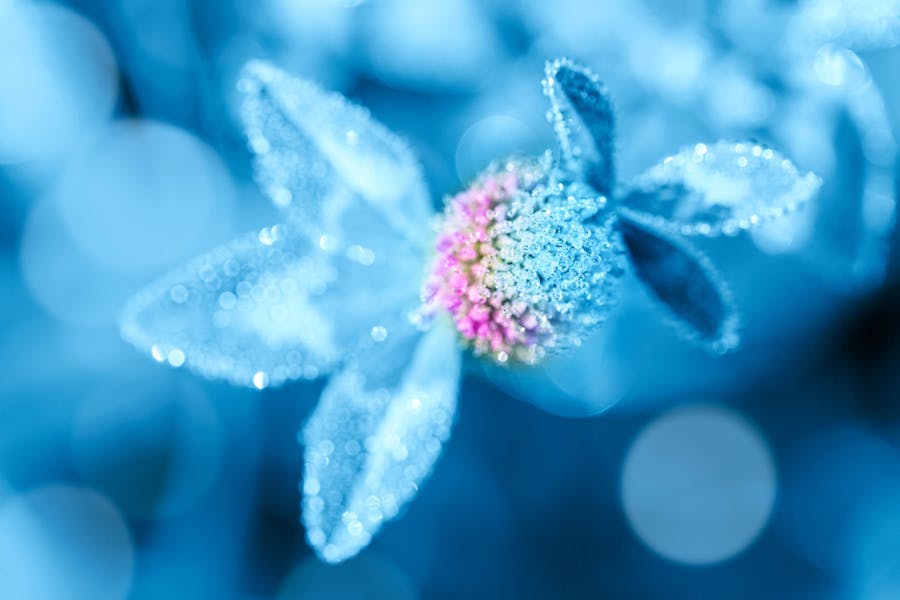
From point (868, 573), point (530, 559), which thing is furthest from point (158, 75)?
point (868, 573)

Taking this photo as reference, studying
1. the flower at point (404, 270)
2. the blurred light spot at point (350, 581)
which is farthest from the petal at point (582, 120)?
the blurred light spot at point (350, 581)

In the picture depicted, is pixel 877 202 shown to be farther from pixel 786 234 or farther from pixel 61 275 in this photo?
pixel 61 275

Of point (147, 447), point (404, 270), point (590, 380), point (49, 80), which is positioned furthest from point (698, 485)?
point (49, 80)

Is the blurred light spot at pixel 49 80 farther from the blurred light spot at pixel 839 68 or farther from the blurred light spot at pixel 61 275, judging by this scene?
the blurred light spot at pixel 839 68

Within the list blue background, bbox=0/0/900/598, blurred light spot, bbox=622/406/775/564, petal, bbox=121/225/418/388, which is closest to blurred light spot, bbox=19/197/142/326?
blue background, bbox=0/0/900/598

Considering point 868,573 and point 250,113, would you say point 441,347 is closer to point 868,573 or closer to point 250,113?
point 250,113

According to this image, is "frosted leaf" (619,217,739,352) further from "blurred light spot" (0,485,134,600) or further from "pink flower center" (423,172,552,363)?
"blurred light spot" (0,485,134,600)
